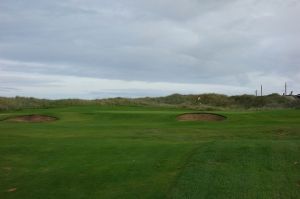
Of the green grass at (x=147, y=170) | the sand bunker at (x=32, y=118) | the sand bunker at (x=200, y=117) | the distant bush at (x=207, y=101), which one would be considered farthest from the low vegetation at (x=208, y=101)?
the green grass at (x=147, y=170)

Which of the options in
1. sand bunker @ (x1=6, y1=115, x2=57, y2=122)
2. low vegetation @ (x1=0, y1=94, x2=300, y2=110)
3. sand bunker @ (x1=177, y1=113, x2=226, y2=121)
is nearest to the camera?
sand bunker @ (x1=177, y1=113, x2=226, y2=121)

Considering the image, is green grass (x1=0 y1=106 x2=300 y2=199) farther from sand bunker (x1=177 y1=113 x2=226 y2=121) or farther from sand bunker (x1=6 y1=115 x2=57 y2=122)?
sand bunker (x1=6 y1=115 x2=57 y2=122)

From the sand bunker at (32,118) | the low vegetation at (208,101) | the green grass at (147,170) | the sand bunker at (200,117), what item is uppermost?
the low vegetation at (208,101)

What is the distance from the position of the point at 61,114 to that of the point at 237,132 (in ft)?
64.2

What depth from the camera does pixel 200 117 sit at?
35031 mm

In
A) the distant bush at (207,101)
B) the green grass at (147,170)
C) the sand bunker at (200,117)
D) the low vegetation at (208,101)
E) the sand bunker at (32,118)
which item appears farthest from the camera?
the low vegetation at (208,101)

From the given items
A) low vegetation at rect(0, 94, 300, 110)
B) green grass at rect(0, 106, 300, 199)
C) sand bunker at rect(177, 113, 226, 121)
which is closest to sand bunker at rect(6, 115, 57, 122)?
sand bunker at rect(177, 113, 226, 121)

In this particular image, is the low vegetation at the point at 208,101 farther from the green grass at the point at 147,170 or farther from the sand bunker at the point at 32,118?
the green grass at the point at 147,170

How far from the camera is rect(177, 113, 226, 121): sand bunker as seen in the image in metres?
33.7

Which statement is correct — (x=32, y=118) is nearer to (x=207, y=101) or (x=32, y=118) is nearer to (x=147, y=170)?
(x=147, y=170)

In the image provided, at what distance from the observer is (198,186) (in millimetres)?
9906

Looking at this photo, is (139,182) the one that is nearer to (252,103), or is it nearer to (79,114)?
(79,114)

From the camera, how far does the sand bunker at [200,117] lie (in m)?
33.7

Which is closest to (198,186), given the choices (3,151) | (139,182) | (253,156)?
(139,182)
